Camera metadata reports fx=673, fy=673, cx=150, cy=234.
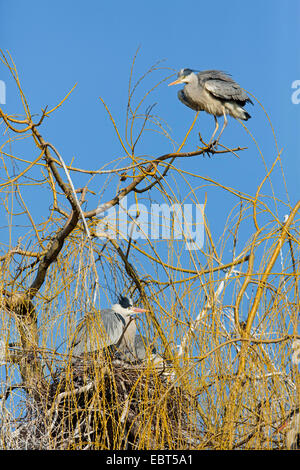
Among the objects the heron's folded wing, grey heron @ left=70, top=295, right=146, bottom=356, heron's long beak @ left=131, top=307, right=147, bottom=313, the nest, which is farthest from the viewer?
the heron's folded wing

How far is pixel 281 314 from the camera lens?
254 cm

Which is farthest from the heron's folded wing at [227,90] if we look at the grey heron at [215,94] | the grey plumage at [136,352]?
the grey plumage at [136,352]

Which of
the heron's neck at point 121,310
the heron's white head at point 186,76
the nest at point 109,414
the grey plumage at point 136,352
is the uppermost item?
the heron's white head at point 186,76

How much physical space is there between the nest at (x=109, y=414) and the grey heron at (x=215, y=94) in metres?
1.69

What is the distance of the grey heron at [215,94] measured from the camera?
3.93 meters

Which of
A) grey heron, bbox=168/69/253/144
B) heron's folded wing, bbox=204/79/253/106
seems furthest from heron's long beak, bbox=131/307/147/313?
heron's folded wing, bbox=204/79/253/106

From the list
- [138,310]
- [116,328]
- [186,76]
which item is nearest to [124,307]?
[116,328]

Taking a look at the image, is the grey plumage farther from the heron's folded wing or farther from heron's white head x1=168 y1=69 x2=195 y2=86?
heron's white head x1=168 y1=69 x2=195 y2=86

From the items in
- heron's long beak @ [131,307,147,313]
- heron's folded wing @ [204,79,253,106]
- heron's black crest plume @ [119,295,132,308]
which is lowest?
heron's long beak @ [131,307,147,313]

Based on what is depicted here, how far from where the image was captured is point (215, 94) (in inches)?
156

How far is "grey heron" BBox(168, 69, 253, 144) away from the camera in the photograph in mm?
3932

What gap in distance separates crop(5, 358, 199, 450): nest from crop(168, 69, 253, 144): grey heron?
5.55 ft

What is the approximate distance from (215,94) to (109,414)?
212 centimetres

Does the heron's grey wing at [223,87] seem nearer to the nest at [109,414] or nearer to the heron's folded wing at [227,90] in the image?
the heron's folded wing at [227,90]
